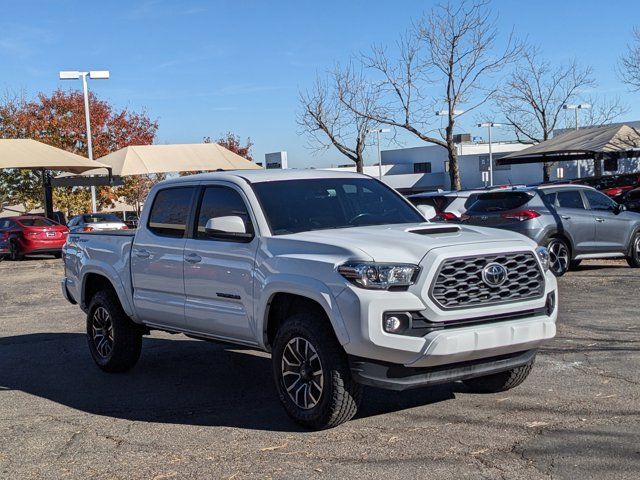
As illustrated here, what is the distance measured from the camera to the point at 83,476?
211 inches

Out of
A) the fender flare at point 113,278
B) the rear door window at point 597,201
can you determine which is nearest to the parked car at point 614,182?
the rear door window at point 597,201

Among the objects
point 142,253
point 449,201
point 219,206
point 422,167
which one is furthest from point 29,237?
point 422,167

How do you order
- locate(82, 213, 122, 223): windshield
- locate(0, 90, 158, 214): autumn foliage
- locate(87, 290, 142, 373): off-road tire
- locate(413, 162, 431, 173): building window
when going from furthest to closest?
locate(413, 162, 431, 173): building window → locate(0, 90, 158, 214): autumn foliage → locate(82, 213, 122, 223): windshield → locate(87, 290, 142, 373): off-road tire

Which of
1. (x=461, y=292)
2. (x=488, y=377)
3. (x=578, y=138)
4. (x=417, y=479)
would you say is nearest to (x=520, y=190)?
(x=488, y=377)

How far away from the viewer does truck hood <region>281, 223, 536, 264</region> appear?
19.1 ft

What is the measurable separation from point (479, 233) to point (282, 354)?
1695 mm

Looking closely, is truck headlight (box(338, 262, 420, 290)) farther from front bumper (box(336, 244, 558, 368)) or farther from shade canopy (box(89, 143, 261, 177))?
shade canopy (box(89, 143, 261, 177))

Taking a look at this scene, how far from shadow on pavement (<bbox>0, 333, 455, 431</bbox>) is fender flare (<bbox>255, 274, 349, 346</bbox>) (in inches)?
31.2

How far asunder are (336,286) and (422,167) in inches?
3076

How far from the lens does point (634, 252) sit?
16219 millimetres

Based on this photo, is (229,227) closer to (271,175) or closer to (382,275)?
(271,175)

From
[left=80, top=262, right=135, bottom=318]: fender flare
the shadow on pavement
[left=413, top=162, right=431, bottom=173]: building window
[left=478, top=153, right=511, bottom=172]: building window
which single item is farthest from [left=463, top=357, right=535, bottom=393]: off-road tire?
[left=413, top=162, right=431, bottom=173]: building window

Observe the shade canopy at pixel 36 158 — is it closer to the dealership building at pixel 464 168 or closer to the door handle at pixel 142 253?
the door handle at pixel 142 253

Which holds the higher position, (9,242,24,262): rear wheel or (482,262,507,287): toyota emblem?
(482,262,507,287): toyota emblem
